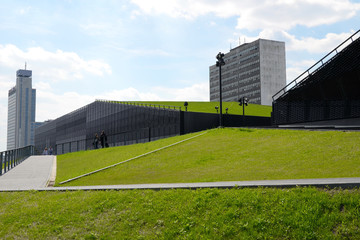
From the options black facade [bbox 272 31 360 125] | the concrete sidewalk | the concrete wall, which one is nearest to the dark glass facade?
black facade [bbox 272 31 360 125]

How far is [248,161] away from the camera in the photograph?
1434 centimetres

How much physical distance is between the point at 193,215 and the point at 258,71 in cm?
12613

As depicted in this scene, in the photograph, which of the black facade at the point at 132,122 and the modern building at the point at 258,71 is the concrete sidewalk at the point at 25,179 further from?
the modern building at the point at 258,71

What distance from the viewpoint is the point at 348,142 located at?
14977 millimetres

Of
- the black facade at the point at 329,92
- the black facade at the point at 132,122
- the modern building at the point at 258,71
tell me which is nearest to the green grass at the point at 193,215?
the black facade at the point at 329,92

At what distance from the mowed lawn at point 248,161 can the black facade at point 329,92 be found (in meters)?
8.87

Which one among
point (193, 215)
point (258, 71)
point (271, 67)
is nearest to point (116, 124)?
point (193, 215)

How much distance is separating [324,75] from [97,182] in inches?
848

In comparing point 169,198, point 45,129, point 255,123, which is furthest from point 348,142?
point 45,129

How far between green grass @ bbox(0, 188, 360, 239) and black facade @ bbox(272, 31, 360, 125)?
843 inches

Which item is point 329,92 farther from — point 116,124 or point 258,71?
point 258,71

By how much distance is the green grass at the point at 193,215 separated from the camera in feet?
21.9

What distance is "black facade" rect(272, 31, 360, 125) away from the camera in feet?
86.8

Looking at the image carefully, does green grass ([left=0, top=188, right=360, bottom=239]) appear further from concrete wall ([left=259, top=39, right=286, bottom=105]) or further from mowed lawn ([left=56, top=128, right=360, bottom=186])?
concrete wall ([left=259, top=39, right=286, bottom=105])
